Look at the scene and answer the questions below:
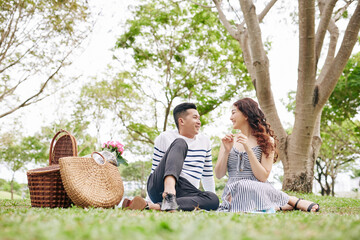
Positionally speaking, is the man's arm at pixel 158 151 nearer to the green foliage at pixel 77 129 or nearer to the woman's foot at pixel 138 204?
the woman's foot at pixel 138 204

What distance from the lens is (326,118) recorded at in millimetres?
16328

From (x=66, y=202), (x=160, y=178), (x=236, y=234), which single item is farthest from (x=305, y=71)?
(x=236, y=234)

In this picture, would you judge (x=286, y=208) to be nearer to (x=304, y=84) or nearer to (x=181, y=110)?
(x=181, y=110)

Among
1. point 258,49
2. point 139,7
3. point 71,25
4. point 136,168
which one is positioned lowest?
point 136,168

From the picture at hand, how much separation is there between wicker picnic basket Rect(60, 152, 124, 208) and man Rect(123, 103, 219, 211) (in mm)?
379

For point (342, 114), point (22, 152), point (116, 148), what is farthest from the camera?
point (22, 152)

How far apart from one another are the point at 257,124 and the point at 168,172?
134cm

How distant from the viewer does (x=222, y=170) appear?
3998 millimetres

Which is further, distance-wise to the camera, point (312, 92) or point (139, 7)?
point (139, 7)

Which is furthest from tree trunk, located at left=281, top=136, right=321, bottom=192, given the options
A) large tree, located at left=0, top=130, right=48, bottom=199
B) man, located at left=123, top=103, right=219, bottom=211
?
large tree, located at left=0, top=130, right=48, bottom=199

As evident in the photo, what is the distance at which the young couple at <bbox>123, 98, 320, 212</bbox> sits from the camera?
11.4 feet

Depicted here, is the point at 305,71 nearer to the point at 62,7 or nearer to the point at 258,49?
the point at 258,49

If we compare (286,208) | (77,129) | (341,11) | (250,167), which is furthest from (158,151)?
(77,129)

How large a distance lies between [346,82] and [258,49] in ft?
23.9
